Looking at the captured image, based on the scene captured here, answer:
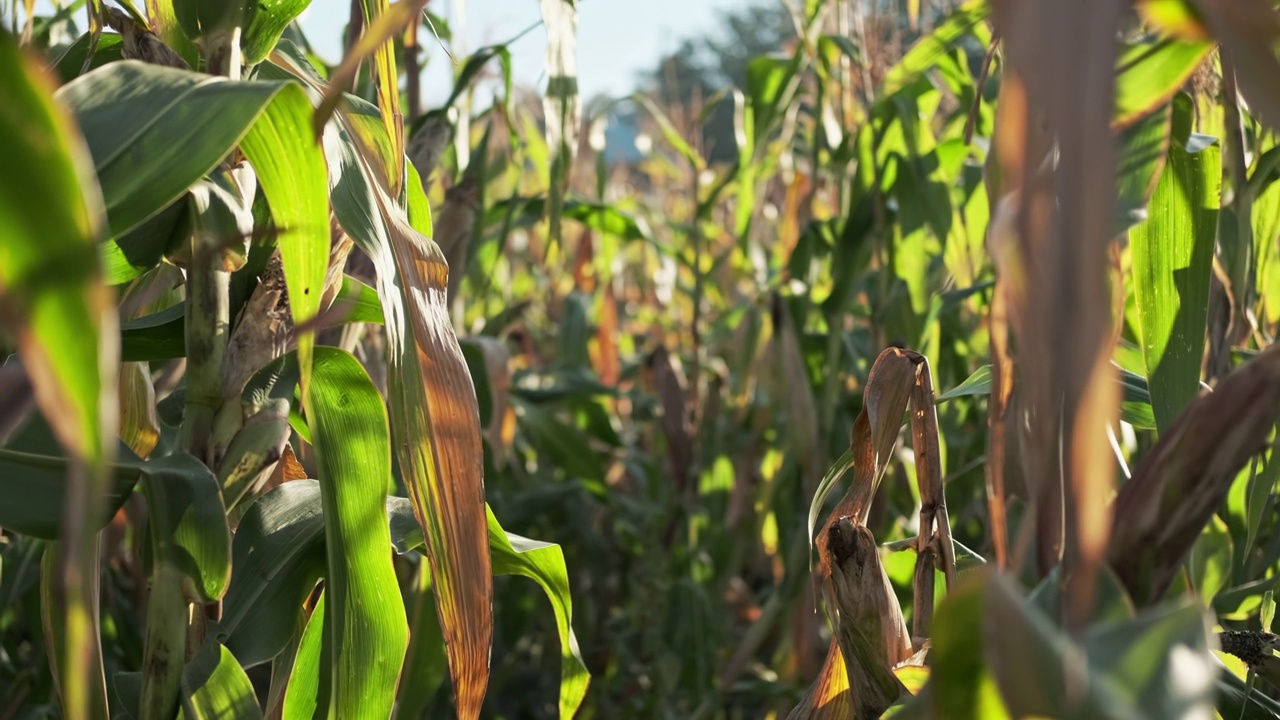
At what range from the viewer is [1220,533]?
0.72m

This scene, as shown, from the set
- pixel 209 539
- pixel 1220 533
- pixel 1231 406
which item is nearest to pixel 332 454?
pixel 209 539

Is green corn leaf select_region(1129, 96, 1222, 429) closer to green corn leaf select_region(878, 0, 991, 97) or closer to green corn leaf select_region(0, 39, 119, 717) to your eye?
green corn leaf select_region(878, 0, 991, 97)

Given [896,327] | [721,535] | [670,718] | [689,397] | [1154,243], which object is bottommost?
[670,718]

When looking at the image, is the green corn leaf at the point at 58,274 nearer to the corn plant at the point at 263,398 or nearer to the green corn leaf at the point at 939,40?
the corn plant at the point at 263,398

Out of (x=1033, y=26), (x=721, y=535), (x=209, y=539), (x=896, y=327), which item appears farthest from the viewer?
(x=721, y=535)

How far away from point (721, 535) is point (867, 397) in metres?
0.97

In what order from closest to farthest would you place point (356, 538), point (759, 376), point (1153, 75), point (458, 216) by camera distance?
1. point (1153, 75)
2. point (356, 538)
3. point (458, 216)
4. point (759, 376)

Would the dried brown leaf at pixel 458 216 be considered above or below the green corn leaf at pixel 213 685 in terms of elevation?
above

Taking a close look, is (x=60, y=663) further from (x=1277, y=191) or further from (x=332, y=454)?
(x=1277, y=191)

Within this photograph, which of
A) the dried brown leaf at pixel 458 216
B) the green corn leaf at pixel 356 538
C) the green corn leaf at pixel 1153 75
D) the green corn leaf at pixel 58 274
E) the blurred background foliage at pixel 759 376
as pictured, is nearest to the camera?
the green corn leaf at pixel 58 274

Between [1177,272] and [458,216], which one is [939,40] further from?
[458,216]

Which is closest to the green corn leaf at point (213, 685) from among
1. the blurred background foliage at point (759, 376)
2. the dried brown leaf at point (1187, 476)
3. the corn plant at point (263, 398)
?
the corn plant at point (263, 398)

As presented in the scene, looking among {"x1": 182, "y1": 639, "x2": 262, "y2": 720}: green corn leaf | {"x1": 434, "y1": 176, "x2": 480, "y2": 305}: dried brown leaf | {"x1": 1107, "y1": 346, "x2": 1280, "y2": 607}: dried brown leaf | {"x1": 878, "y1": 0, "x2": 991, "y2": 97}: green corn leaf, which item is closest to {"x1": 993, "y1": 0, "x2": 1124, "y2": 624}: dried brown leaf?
{"x1": 1107, "y1": 346, "x2": 1280, "y2": 607}: dried brown leaf

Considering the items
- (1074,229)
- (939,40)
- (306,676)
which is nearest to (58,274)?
(1074,229)
